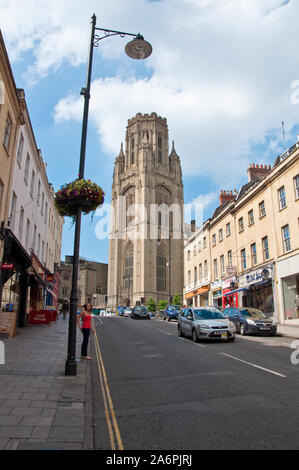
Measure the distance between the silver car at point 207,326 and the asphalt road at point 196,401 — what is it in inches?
113

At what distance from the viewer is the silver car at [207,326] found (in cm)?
1339

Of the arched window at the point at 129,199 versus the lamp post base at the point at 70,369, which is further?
the arched window at the point at 129,199

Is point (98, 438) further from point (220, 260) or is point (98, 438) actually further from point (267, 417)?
point (220, 260)

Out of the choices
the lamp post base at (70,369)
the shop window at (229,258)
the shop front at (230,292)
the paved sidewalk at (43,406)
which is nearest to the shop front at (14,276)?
the paved sidewalk at (43,406)

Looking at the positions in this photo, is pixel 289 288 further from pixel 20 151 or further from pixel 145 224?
pixel 145 224

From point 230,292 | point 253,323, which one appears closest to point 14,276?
point 253,323

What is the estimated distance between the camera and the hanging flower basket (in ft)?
27.8

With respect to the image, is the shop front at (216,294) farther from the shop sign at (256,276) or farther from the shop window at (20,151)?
the shop window at (20,151)

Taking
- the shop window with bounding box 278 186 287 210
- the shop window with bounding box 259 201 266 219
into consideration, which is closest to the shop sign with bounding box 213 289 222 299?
the shop window with bounding box 259 201 266 219

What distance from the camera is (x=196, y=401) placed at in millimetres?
5652

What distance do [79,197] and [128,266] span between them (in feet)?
260

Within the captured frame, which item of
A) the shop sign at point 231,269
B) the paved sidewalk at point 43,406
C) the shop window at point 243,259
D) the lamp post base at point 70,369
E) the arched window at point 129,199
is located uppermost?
the arched window at point 129,199

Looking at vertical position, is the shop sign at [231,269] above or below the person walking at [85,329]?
above
